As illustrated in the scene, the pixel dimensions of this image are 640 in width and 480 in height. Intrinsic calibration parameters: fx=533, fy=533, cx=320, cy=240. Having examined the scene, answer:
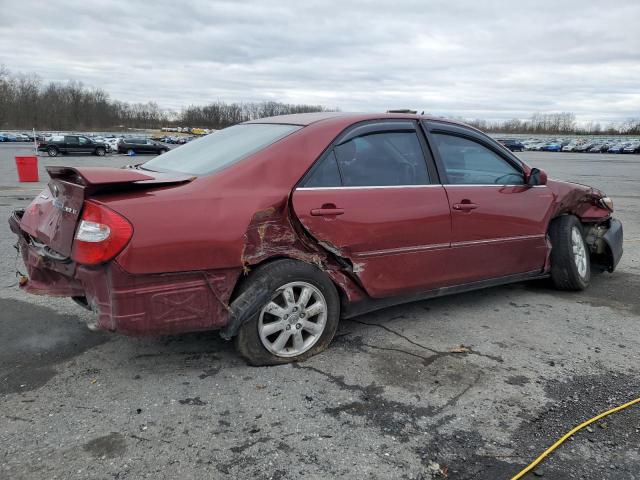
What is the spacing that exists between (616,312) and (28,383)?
4.43 meters

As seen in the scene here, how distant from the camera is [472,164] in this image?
429 cm

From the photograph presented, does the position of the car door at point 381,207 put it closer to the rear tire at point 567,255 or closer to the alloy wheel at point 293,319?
the alloy wheel at point 293,319

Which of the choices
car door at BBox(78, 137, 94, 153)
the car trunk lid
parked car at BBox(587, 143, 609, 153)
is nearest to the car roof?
the car trunk lid

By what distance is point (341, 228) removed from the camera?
341cm

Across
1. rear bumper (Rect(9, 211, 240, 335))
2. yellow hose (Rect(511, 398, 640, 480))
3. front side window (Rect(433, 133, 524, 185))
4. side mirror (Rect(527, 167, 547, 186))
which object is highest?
front side window (Rect(433, 133, 524, 185))

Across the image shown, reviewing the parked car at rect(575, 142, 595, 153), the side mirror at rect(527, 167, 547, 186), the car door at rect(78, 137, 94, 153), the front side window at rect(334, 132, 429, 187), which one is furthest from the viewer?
the parked car at rect(575, 142, 595, 153)

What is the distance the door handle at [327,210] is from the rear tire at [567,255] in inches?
99.1

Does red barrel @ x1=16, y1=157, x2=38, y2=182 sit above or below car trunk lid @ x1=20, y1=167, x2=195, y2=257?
below

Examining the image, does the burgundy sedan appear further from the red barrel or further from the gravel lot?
the red barrel

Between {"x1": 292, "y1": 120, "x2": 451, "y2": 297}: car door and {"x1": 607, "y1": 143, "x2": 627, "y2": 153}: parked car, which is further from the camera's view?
{"x1": 607, "y1": 143, "x2": 627, "y2": 153}: parked car

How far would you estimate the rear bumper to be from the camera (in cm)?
282

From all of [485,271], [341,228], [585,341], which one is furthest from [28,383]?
[585,341]

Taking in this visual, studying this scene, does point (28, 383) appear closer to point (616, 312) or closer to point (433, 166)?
point (433, 166)

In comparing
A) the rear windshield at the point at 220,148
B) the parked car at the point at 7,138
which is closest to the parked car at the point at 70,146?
the parked car at the point at 7,138
